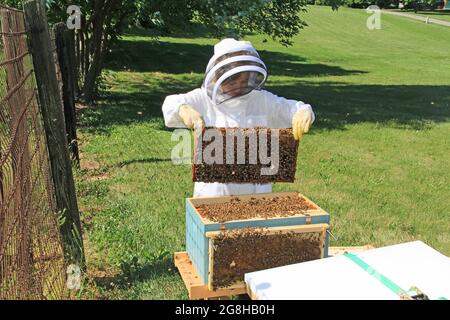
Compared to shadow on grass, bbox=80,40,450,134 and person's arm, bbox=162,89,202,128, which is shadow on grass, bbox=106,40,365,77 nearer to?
shadow on grass, bbox=80,40,450,134

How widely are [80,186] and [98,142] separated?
2.36 meters

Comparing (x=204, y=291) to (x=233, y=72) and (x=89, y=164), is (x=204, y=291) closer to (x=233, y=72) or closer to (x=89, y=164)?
(x=233, y=72)

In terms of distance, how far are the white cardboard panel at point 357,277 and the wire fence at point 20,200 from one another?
134 cm

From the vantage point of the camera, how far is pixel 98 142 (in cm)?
879

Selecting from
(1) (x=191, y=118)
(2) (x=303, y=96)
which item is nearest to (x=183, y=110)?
(1) (x=191, y=118)

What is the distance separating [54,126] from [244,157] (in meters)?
1.38

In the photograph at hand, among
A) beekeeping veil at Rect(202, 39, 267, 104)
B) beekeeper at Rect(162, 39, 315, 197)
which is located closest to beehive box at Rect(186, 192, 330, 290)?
beekeeper at Rect(162, 39, 315, 197)

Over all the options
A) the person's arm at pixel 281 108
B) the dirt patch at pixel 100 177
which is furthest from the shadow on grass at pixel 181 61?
the person's arm at pixel 281 108

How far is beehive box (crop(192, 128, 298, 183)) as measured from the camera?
3.67 meters

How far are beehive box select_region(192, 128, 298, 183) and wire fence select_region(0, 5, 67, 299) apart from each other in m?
1.15

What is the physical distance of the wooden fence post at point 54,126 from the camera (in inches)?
145

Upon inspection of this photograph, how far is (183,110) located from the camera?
365 centimetres
